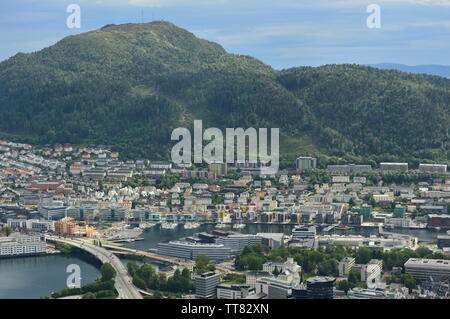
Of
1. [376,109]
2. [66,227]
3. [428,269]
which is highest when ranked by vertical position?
[376,109]

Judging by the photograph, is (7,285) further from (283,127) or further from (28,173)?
(283,127)

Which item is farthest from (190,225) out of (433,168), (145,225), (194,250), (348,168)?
(433,168)

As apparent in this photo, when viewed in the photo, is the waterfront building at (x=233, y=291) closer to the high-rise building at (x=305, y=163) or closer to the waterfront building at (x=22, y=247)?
the waterfront building at (x=22, y=247)

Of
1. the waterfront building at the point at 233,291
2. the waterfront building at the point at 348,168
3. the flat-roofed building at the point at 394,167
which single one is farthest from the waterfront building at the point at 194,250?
the flat-roofed building at the point at 394,167

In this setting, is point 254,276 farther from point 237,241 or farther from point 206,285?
point 237,241

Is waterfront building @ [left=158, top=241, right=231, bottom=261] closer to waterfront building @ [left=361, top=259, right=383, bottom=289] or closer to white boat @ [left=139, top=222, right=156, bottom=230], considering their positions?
waterfront building @ [left=361, top=259, right=383, bottom=289]

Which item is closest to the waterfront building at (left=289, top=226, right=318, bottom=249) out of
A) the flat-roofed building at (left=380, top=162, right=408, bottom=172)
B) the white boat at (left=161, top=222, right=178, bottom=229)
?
the white boat at (left=161, top=222, right=178, bottom=229)
